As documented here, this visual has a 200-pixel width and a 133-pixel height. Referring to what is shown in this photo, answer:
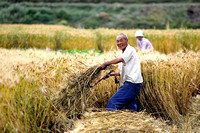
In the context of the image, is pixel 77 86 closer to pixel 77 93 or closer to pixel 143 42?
pixel 77 93

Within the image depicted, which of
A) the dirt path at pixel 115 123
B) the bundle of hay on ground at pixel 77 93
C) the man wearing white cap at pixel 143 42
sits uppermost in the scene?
the man wearing white cap at pixel 143 42

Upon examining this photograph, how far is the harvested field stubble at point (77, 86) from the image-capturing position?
258 centimetres

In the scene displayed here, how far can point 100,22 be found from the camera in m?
33.2

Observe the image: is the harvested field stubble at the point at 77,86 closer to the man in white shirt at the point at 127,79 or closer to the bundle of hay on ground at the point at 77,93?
the bundle of hay on ground at the point at 77,93

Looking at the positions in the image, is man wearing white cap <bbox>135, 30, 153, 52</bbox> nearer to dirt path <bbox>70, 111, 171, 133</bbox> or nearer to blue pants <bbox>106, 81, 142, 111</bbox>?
blue pants <bbox>106, 81, 142, 111</bbox>

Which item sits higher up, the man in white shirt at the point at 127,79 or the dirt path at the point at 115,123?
the man in white shirt at the point at 127,79

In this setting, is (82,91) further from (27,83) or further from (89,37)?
(89,37)

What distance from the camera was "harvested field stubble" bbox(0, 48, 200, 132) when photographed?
8.47 feet

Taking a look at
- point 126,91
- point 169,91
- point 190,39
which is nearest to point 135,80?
point 126,91

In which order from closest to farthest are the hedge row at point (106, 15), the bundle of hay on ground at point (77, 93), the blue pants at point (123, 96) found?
the bundle of hay on ground at point (77, 93)
the blue pants at point (123, 96)
the hedge row at point (106, 15)

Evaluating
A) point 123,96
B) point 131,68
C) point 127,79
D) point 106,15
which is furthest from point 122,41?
point 106,15

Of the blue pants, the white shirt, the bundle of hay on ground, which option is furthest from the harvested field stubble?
the white shirt

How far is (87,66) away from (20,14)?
31.5 m

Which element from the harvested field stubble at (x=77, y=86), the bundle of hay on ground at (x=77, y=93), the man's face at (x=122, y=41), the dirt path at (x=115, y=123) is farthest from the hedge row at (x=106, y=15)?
the dirt path at (x=115, y=123)
